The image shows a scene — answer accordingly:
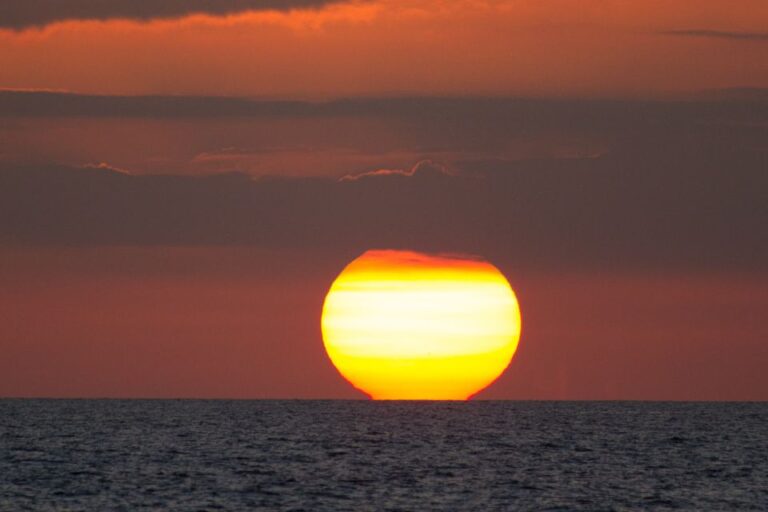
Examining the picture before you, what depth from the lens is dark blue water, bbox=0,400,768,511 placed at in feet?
246

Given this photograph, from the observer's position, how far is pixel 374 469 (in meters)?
94.8

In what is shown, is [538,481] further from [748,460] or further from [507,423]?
[507,423]

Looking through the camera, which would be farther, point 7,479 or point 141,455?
point 141,455

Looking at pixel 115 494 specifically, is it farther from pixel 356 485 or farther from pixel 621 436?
pixel 621 436

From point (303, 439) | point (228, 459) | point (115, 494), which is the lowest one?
point (115, 494)

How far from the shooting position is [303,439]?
5335 inches

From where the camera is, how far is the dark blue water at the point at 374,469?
75000 mm

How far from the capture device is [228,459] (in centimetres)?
10388

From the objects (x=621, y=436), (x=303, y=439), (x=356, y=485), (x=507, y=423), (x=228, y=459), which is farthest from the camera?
(x=507, y=423)

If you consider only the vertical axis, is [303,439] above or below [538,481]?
above

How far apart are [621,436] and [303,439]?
34631mm

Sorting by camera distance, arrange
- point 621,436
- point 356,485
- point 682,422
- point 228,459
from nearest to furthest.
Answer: point 356,485 → point 228,459 → point 621,436 → point 682,422

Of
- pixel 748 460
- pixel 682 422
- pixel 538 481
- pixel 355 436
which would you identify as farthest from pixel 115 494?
pixel 682 422

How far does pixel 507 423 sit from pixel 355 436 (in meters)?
46.6
